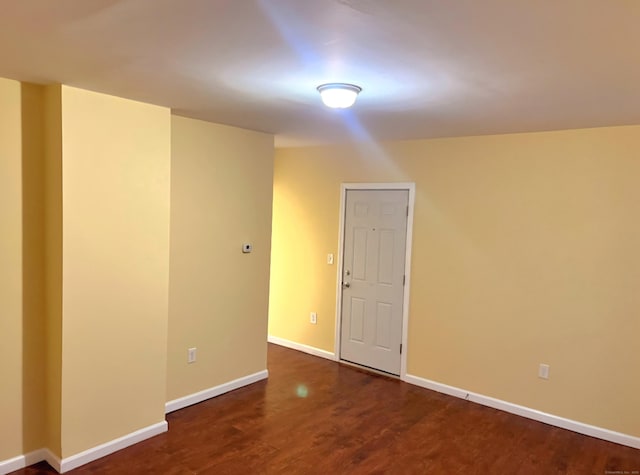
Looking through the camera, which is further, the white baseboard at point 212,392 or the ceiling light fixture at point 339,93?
the white baseboard at point 212,392

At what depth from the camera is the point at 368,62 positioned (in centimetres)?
205

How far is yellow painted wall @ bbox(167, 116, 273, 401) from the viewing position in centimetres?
371

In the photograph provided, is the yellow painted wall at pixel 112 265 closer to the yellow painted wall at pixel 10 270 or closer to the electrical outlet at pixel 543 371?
the yellow painted wall at pixel 10 270

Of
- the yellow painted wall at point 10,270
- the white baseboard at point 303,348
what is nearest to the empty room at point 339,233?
the yellow painted wall at point 10,270

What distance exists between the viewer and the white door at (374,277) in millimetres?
4684

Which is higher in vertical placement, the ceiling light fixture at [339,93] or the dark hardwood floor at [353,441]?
the ceiling light fixture at [339,93]

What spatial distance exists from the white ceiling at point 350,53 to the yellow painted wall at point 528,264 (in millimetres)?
574

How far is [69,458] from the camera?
9.54ft

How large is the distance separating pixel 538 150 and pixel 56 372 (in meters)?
3.89

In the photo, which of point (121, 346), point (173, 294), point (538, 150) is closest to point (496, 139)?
point (538, 150)

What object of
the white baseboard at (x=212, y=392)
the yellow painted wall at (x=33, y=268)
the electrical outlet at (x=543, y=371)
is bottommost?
the white baseboard at (x=212, y=392)

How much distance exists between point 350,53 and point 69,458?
293cm

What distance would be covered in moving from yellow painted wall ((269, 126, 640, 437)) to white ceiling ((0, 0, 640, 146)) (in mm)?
574

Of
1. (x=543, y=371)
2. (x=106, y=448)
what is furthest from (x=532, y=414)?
(x=106, y=448)
